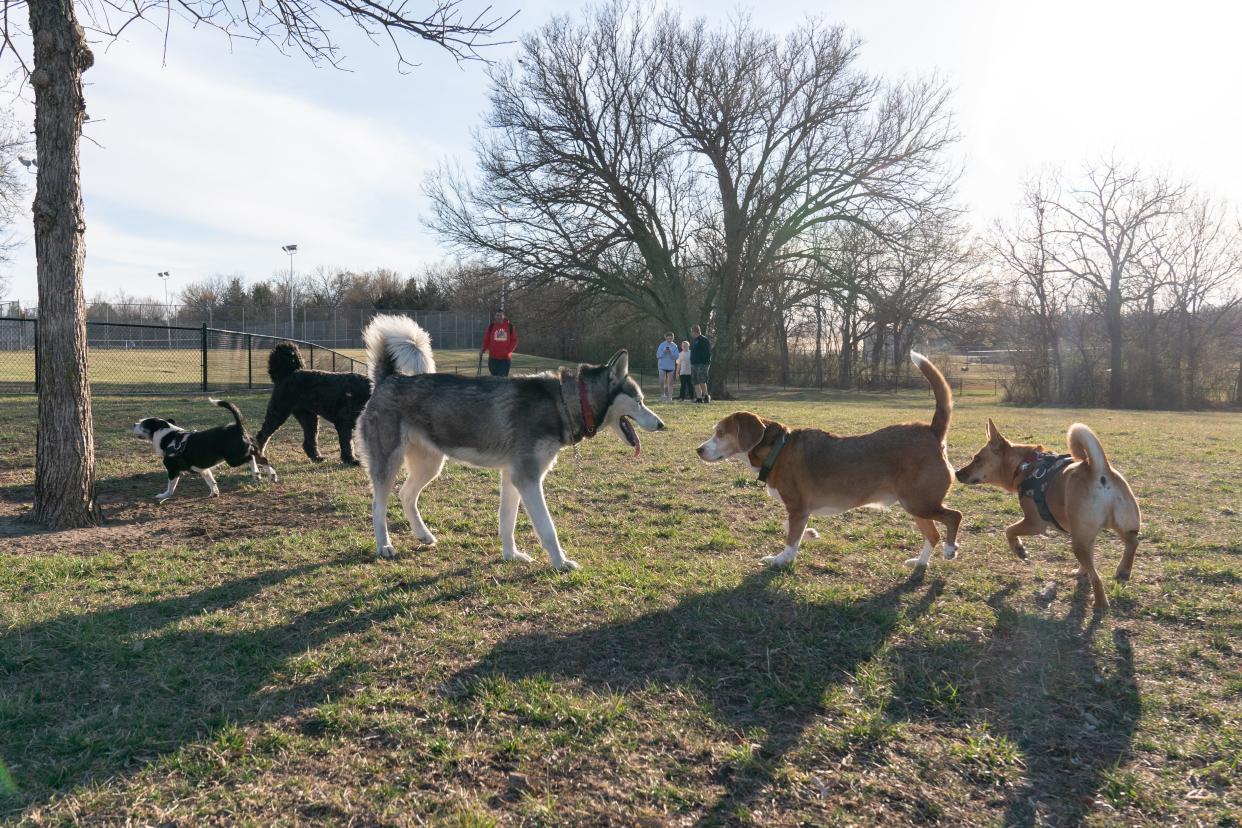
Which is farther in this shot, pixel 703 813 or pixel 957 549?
pixel 957 549

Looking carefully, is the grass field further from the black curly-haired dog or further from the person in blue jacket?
the person in blue jacket

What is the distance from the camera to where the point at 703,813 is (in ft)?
8.59

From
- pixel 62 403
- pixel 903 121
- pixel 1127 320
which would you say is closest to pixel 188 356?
pixel 62 403

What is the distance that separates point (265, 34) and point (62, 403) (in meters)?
3.61

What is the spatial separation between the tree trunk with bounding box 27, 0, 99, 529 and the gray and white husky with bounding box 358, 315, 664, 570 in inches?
97.7

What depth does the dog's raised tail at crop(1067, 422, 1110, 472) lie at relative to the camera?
459 centimetres

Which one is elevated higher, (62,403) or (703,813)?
(62,403)

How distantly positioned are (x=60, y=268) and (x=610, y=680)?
18.8ft

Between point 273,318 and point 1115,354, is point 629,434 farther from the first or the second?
point 273,318

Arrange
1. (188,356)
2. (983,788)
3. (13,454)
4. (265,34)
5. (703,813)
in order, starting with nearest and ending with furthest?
1. (703,813)
2. (983,788)
3. (265,34)
4. (13,454)
5. (188,356)

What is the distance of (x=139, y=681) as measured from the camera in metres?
3.48

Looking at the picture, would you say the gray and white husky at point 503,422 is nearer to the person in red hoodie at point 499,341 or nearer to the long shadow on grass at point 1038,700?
the long shadow on grass at point 1038,700

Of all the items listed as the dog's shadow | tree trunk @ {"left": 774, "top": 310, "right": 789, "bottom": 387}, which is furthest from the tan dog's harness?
tree trunk @ {"left": 774, "top": 310, "right": 789, "bottom": 387}

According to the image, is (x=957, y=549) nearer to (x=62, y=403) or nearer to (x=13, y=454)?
(x=62, y=403)
